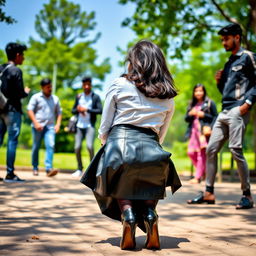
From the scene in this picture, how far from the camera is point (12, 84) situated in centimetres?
801

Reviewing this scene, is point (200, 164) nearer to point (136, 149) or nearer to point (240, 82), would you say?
point (240, 82)

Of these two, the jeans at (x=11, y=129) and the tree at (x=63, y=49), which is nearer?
the jeans at (x=11, y=129)

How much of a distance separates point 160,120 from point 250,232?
4.60ft

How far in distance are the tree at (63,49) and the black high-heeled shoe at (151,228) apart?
44310mm

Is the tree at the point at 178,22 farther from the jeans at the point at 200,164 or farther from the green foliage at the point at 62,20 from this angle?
the green foliage at the point at 62,20

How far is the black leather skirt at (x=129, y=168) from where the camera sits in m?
3.31

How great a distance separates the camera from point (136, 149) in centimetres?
335

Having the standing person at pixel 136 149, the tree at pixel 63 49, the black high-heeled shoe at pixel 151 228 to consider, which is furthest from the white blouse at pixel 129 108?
the tree at pixel 63 49

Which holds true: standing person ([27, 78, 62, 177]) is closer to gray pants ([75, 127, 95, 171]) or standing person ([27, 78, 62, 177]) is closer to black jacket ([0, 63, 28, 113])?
gray pants ([75, 127, 95, 171])

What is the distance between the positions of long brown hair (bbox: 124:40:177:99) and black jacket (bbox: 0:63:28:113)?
4.75 metres

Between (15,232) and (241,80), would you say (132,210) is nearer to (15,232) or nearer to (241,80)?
(15,232)

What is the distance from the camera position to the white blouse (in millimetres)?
3479

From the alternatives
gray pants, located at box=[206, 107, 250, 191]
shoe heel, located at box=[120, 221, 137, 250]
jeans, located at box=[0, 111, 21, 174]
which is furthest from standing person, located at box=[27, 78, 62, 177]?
shoe heel, located at box=[120, 221, 137, 250]

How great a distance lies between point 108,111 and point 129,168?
19.8 inches
